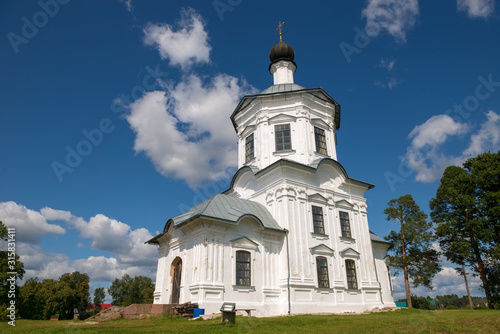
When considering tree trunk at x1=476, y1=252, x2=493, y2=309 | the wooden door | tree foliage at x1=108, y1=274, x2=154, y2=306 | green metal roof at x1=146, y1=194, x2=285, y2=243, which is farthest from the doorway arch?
tree foliage at x1=108, y1=274, x2=154, y2=306

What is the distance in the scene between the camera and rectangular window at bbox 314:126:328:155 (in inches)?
803

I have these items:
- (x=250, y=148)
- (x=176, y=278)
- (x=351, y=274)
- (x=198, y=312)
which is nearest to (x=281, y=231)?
(x=351, y=274)

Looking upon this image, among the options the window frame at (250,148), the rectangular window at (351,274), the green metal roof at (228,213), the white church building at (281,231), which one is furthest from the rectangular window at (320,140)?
the rectangular window at (351,274)

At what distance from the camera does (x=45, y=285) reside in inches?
1484

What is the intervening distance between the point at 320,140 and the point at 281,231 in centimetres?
738

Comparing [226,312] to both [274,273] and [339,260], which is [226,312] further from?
[339,260]

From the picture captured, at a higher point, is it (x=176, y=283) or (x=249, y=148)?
(x=249, y=148)

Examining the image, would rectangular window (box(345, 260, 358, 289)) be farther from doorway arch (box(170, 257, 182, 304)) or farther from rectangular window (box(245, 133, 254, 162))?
doorway arch (box(170, 257, 182, 304))

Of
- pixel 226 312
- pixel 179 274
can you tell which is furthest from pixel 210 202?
pixel 226 312

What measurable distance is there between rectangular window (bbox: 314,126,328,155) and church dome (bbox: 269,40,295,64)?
6.75 meters

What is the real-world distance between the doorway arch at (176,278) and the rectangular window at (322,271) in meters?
6.90

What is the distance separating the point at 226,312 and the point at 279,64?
18.7m

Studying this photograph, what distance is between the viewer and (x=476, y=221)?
19.5 metres

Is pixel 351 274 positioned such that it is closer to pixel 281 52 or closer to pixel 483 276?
pixel 483 276
